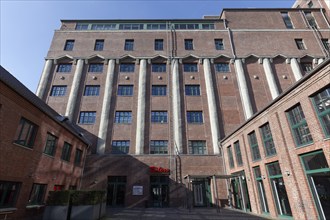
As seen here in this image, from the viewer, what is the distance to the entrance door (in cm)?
1934

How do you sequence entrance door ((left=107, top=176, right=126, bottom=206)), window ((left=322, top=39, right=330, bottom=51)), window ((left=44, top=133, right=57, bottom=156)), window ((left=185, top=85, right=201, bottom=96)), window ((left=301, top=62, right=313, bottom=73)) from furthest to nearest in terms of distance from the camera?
window ((left=322, top=39, right=330, bottom=51)), window ((left=301, top=62, right=313, bottom=73)), window ((left=185, top=85, right=201, bottom=96)), entrance door ((left=107, top=176, right=126, bottom=206)), window ((left=44, top=133, right=57, bottom=156))

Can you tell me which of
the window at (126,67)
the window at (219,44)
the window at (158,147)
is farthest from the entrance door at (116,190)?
the window at (219,44)

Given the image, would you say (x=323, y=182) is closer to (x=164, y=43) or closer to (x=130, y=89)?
(x=130, y=89)

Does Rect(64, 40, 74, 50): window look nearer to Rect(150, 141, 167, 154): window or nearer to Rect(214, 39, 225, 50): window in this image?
Rect(150, 141, 167, 154): window

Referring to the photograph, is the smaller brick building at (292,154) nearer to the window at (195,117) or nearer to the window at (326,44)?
the window at (195,117)

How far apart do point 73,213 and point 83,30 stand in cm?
Answer: 2696

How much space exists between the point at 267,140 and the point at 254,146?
1.71 m

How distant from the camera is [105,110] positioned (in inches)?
909

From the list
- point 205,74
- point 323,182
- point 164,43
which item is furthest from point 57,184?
point 164,43

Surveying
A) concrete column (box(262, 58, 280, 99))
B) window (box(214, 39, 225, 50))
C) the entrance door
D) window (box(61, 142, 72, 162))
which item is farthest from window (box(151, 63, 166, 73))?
window (box(61, 142, 72, 162))

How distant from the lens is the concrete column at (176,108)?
2165 centimetres

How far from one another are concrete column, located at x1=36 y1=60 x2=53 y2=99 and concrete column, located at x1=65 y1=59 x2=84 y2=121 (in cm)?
349

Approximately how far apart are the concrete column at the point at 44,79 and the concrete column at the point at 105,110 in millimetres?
7795

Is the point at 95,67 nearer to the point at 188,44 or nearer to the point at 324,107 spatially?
the point at 188,44
